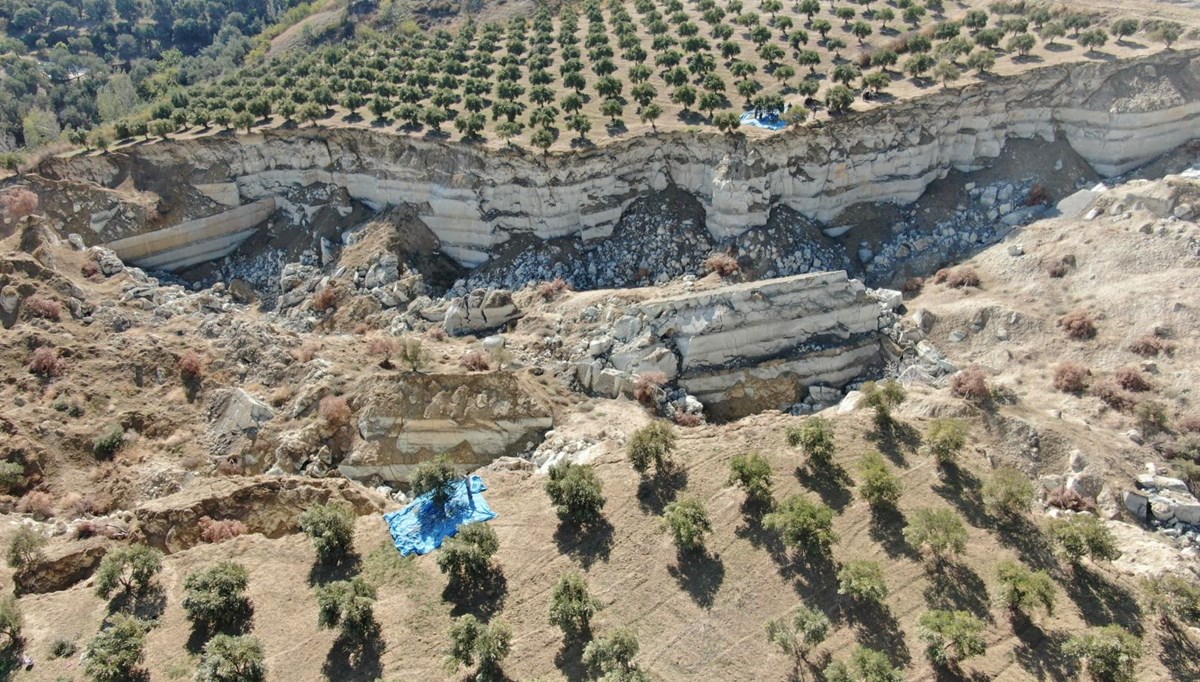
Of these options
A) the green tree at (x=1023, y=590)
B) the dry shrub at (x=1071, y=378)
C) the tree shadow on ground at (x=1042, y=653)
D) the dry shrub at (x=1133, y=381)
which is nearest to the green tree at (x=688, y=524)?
the green tree at (x=1023, y=590)

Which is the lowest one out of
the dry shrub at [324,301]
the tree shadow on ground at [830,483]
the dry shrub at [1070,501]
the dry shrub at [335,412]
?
the dry shrub at [324,301]

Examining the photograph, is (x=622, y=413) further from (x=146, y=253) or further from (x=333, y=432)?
(x=146, y=253)

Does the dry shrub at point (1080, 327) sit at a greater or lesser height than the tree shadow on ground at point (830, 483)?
lesser

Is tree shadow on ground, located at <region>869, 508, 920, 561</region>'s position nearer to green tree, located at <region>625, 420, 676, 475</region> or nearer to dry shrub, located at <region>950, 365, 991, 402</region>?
green tree, located at <region>625, 420, 676, 475</region>

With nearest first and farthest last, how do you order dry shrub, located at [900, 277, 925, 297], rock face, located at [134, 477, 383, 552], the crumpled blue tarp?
rock face, located at [134, 477, 383, 552] < dry shrub, located at [900, 277, 925, 297] < the crumpled blue tarp

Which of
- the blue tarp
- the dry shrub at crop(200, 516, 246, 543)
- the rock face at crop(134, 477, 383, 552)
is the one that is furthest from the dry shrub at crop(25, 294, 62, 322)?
the blue tarp

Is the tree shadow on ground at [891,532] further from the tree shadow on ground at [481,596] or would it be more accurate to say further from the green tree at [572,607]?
the tree shadow on ground at [481,596]
